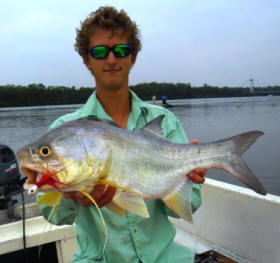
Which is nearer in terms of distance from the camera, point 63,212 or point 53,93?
point 63,212

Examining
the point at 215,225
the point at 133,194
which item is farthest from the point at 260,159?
the point at 133,194

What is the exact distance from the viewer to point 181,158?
274cm

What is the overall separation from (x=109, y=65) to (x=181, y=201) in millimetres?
1450

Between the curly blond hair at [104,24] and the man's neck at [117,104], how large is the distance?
511mm

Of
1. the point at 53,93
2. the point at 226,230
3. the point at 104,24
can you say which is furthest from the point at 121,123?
the point at 53,93

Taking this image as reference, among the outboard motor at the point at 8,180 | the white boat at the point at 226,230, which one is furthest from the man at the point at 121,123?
the outboard motor at the point at 8,180

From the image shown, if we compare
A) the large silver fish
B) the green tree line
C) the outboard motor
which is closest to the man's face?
the large silver fish

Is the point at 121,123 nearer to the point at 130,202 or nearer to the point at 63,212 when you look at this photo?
the point at 63,212

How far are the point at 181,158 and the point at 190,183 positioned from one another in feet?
0.87

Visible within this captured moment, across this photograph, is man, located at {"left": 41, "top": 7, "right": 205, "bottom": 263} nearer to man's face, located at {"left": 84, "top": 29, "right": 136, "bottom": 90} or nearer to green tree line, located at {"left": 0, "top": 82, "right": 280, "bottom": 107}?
man's face, located at {"left": 84, "top": 29, "right": 136, "bottom": 90}

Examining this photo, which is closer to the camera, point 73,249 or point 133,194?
point 133,194

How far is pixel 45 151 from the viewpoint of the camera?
6.82 ft

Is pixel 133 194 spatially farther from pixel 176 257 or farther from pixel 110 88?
pixel 110 88

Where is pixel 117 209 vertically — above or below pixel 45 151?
below
